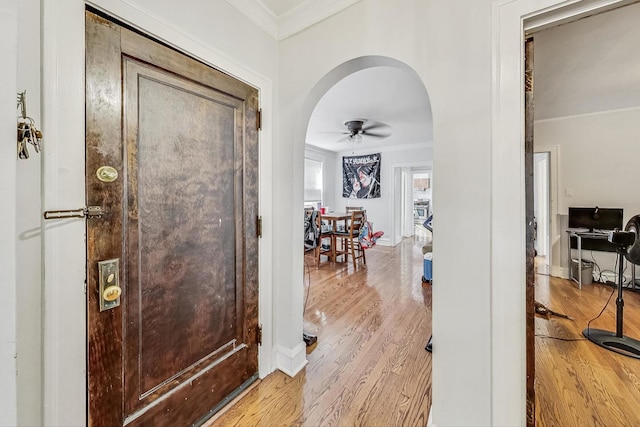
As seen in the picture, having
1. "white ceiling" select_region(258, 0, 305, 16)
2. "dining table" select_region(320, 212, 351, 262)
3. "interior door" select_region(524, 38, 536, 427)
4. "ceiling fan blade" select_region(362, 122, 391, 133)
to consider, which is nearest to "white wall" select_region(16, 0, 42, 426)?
"white ceiling" select_region(258, 0, 305, 16)

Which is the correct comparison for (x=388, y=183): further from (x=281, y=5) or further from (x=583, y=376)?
(x=281, y=5)

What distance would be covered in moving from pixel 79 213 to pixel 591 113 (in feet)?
18.1

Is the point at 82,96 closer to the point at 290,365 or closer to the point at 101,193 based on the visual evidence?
the point at 101,193

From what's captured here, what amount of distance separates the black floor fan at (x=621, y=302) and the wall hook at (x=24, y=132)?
10.3ft

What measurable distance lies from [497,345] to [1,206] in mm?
1596

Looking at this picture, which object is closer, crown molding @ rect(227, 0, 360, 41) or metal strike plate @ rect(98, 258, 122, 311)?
metal strike plate @ rect(98, 258, 122, 311)

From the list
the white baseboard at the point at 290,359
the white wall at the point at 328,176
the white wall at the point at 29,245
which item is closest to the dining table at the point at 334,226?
the white wall at the point at 328,176

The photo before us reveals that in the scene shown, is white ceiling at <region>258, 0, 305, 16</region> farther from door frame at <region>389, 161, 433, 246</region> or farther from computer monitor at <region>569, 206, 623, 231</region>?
door frame at <region>389, 161, 433, 246</region>

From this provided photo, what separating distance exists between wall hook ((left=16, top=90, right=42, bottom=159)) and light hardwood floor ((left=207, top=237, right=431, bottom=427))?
1441 mm

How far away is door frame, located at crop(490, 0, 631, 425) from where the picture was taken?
963 millimetres

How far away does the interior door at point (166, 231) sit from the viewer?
0.92m

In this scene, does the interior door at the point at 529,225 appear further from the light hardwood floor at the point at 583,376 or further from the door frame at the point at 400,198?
the door frame at the point at 400,198

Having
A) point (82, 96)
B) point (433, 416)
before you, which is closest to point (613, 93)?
point (433, 416)

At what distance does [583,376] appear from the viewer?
1.63 metres
